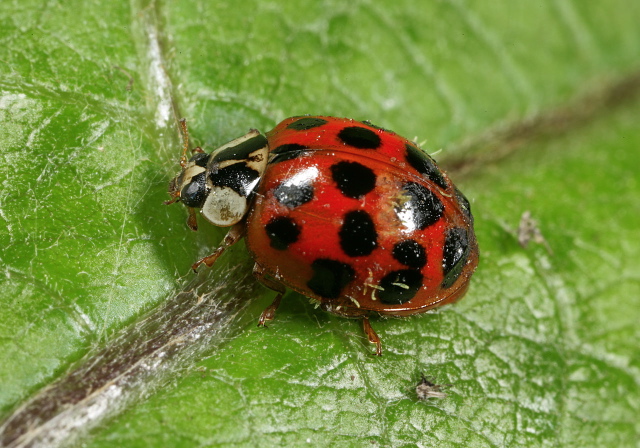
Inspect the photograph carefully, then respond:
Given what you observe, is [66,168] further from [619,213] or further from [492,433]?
[619,213]

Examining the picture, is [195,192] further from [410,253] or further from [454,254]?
[454,254]

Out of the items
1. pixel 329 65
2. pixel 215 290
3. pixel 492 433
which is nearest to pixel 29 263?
pixel 215 290

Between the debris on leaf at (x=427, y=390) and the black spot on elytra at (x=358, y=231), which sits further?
the debris on leaf at (x=427, y=390)

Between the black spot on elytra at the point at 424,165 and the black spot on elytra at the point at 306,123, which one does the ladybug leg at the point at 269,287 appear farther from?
the black spot on elytra at the point at 424,165

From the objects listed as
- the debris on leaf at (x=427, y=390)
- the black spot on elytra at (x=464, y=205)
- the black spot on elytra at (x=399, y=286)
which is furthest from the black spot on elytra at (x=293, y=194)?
the debris on leaf at (x=427, y=390)

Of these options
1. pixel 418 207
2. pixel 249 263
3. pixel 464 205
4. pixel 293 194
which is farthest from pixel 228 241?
pixel 464 205

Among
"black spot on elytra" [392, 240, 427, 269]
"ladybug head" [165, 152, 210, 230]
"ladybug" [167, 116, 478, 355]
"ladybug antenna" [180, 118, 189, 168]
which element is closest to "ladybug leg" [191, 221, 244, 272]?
"ladybug" [167, 116, 478, 355]
